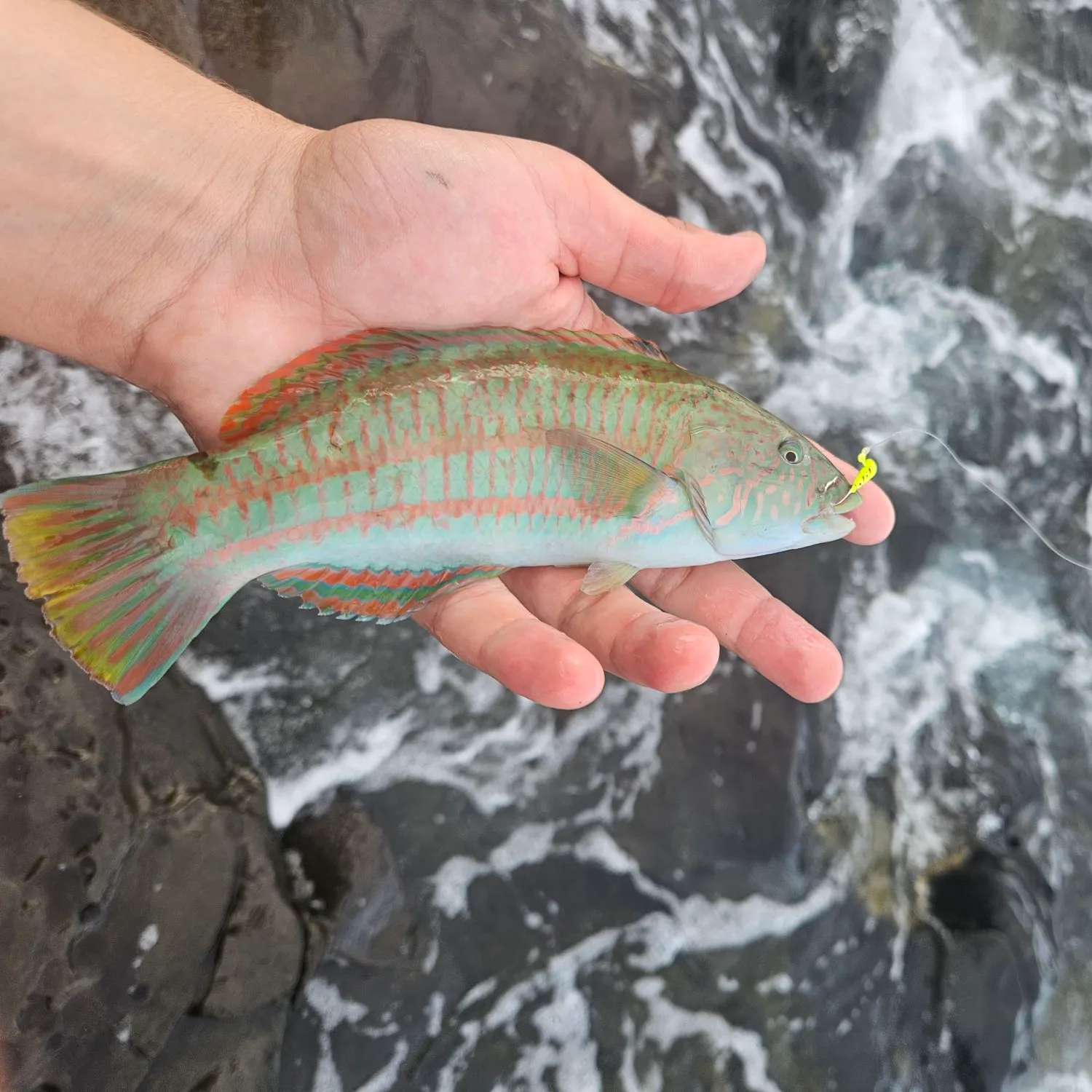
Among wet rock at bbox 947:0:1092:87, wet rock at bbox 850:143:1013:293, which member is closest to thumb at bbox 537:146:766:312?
wet rock at bbox 850:143:1013:293

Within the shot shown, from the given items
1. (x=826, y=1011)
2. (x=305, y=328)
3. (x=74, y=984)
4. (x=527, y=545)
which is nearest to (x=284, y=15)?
(x=305, y=328)

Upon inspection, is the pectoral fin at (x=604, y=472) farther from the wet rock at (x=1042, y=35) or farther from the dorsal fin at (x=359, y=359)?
the wet rock at (x=1042, y=35)

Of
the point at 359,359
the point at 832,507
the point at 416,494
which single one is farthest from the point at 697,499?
the point at 359,359

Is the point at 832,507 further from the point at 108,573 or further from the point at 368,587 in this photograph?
the point at 108,573

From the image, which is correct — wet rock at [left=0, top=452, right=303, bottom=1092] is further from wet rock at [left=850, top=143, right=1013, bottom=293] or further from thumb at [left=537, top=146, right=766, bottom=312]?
wet rock at [left=850, top=143, right=1013, bottom=293]

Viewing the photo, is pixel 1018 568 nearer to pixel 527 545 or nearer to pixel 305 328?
pixel 527 545

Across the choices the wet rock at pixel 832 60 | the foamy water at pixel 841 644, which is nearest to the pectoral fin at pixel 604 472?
the foamy water at pixel 841 644

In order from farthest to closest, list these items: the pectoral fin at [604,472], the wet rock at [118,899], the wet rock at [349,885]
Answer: the wet rock at [349,885]
the wet rock at [118,899]
the pectoral fin at [604,472]
